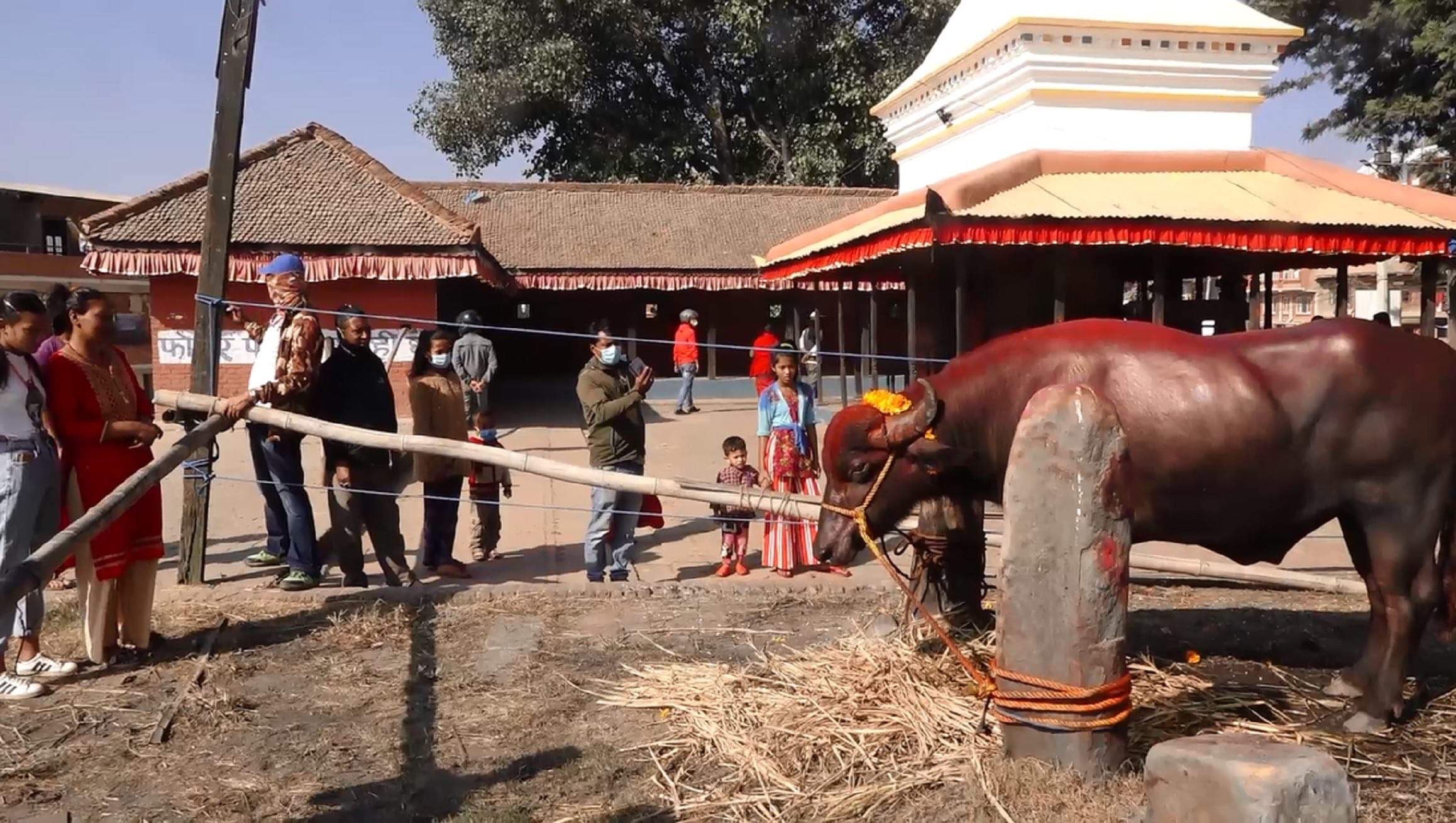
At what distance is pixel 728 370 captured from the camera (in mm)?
25656

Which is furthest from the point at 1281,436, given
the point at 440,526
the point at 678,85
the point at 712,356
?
the point at 678,85

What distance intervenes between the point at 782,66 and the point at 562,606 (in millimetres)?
25963

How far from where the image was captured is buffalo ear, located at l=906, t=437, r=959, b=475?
13.3 feet

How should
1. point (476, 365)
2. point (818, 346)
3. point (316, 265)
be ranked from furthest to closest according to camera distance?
point (818, 346)
point (316, 265)
point (476, 365)

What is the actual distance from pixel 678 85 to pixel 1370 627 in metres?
29.5

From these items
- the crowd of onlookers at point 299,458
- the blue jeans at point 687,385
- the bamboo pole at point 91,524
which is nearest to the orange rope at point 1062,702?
the crowd of onlookers at point 299,458

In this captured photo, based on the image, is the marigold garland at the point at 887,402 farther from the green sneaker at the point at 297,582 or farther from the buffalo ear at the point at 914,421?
the green sneaker at the point at 297,582

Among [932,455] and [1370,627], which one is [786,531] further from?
[1370,627]

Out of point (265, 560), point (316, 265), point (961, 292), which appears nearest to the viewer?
point (265, 560)

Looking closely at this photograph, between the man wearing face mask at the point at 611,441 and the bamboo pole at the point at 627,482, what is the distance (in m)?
1.88

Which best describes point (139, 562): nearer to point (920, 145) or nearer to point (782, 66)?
point (920, 145)

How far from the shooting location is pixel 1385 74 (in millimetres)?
20406

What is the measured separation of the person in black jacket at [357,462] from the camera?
21.9ft

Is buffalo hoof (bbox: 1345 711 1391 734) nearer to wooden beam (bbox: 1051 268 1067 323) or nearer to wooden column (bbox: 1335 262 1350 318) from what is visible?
wooden beam (bbox: 1051 268 1067 323)
